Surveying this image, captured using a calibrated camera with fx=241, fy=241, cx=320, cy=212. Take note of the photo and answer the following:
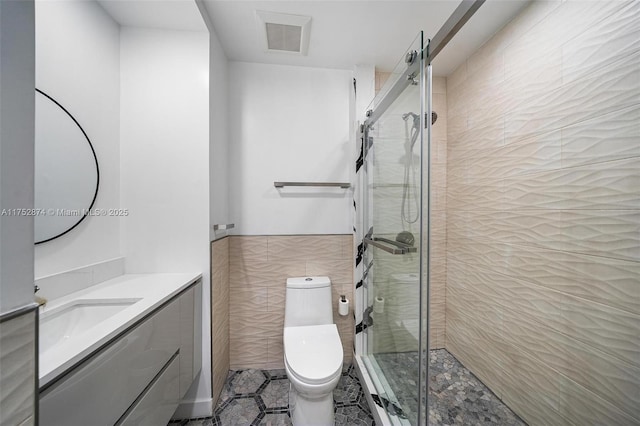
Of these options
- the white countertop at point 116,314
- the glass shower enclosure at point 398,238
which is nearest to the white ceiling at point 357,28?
the glass shower enclosure at point 398,238

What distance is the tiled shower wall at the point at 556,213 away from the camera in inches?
38.6

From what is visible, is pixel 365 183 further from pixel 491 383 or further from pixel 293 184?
pixel 491 383

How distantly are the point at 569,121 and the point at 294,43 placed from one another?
64.9 inches

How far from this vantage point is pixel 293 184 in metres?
1.86

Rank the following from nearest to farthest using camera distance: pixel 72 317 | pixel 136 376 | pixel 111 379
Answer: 1. pixel 111 379
2. pixel 136 376
3. pixel 72 317

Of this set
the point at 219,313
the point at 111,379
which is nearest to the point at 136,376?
the point at 111,379

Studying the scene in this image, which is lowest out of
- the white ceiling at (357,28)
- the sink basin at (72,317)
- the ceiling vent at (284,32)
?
the sink basin at (72,317)

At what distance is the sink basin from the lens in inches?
35.2

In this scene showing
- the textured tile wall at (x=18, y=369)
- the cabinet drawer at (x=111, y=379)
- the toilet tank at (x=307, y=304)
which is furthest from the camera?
the toilet tank at (x=307, y=304)

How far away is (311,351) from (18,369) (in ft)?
4.12

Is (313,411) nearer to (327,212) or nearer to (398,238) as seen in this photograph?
(398,238)

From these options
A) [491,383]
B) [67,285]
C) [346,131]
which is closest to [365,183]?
[346,131]

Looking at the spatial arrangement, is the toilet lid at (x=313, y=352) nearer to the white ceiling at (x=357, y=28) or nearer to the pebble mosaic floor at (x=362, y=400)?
the pebble mosaic floor at (x=362, y=400)

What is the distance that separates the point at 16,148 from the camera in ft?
1.36
